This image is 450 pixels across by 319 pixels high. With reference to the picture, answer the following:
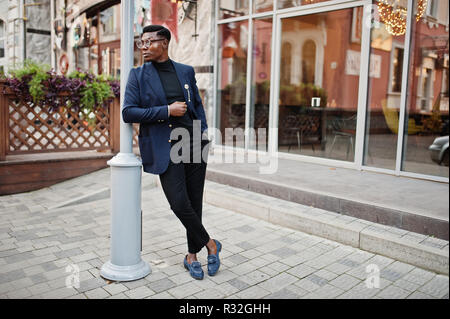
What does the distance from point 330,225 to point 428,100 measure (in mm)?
3307

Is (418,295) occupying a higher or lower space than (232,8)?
lower

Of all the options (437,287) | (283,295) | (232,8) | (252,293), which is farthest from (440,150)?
(232,8)

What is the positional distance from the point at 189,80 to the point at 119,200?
1056 mm

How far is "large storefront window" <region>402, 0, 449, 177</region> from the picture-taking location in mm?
5418

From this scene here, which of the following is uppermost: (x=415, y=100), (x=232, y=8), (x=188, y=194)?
(x=232, y=8)

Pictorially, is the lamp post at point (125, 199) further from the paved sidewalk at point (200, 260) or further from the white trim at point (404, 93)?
the white trim at point (404, 93)

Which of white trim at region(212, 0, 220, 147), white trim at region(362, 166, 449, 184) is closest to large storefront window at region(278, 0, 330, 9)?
white trim at region(212, 0, 220, 147)

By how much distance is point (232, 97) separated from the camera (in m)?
8.17

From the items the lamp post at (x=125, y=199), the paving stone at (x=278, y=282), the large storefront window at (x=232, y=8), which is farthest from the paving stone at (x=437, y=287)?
the large storefront window at (x=232, y=8)

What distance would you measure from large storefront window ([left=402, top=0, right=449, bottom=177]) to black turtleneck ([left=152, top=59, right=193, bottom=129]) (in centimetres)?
373

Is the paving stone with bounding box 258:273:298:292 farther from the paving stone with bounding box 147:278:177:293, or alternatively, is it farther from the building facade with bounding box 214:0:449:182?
the building facade with bounding box 214:0:449:182

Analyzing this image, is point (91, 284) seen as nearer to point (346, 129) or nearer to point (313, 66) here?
point (346, 129)

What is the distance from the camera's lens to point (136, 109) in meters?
2.75

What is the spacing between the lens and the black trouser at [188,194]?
2854 mm
